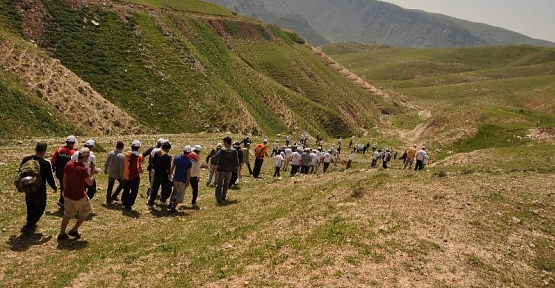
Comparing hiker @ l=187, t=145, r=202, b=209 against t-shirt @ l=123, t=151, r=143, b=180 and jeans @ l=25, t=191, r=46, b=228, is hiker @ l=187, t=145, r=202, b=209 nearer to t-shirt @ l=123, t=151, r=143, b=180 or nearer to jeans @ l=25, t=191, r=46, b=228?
t-shirt @ l=123, t=151, r=143, b=180

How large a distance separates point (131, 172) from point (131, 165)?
1.08 ft

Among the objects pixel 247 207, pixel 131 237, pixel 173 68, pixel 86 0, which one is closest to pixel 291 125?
pixel 173 68

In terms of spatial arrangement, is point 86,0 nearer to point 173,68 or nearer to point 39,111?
point 173,68

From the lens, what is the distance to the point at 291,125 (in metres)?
74.0

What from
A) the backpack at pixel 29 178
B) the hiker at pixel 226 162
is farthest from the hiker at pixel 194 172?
the backpack at pixel 29 178

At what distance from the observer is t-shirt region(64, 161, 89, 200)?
1382 centimetres

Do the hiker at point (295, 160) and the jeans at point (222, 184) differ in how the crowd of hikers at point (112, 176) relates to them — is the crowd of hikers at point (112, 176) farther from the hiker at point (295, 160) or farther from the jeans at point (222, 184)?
the hiker at point (295, 160)

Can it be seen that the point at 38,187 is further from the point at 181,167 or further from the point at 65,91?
the point at 65,91

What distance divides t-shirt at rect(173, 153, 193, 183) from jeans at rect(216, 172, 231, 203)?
2.53m

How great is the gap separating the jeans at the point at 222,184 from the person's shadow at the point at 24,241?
26.4 feet

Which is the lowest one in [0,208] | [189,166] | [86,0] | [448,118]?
[0,208]

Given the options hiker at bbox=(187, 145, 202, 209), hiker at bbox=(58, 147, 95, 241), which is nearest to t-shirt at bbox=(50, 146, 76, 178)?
hiker at bbox=(58, 147, 95, 241)

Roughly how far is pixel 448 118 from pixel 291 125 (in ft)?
82.2

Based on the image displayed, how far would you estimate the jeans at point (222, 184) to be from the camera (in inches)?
823
